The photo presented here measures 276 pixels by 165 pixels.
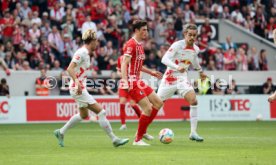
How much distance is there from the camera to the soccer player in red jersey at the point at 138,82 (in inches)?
623

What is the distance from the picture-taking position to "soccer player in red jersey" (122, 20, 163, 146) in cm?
1584

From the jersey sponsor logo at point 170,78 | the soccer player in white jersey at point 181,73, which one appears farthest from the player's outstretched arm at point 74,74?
the jersey sponsor logo at point 170,78

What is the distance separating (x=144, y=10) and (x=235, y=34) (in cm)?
520

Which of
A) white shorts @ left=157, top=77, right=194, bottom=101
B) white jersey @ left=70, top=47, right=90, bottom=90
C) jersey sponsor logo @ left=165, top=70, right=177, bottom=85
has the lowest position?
white shorts @ left=157, top=77, right=194, bottom=101

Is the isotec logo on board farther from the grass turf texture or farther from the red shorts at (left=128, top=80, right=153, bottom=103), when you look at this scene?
the red shorts at (left=128, top=80, right=153, bottom=103)

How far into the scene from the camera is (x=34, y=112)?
28.5 metres

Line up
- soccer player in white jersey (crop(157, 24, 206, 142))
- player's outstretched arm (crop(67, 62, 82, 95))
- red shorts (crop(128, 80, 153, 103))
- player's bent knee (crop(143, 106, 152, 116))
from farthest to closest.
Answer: soccer player in white jersey (crop(157, 24, 206, 142)), player's bent knee (crop(143, 106, 152, 116)), red shorts (crop(128, 80, 153, 103)), player's outstretched arm (crop(67, 62, 82, 95))

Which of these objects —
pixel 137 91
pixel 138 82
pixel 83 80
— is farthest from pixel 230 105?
pixel 83 80

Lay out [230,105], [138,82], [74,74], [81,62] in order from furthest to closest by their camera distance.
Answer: [230,105]
[138,82]
[81,62]
[74,74]

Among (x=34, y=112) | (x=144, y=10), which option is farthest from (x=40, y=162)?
(x=144, y=10)

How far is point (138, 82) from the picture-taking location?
15984 mm

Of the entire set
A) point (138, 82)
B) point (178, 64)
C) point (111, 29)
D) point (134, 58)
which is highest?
point (111, 29)

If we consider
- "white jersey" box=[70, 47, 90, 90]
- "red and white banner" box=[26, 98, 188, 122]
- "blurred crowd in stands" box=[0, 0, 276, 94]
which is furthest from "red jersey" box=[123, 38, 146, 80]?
"blurred crowd in stands" box=[0, 0, 276, 94]

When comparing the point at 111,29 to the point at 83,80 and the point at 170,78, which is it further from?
the point at 83,80
